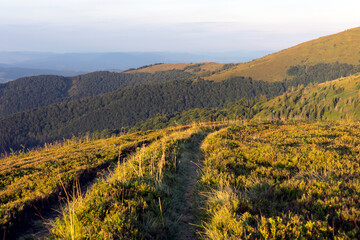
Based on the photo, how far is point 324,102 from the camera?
88.7m

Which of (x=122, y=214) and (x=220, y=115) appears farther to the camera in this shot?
(x=220, y=115)

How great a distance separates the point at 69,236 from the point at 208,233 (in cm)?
285

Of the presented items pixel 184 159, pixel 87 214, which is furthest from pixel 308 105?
pixel 87 214

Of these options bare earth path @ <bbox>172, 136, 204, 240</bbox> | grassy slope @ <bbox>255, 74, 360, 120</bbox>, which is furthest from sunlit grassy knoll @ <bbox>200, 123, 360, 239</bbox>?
grassy slope @ <bbox>255, 74, 360, 120</bbox>

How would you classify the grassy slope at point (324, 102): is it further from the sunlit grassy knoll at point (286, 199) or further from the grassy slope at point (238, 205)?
the grassy slope at point (238, 205)

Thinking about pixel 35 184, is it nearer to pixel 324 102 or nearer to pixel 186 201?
pixel 186 201

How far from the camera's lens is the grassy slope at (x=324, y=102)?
3099 inches

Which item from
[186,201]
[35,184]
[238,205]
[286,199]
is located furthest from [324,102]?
[35,184]

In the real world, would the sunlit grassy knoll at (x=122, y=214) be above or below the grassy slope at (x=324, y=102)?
above

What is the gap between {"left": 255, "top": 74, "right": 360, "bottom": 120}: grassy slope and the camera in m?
78.7

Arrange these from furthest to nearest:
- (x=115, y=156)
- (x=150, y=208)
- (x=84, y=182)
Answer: (x=115, y=156), (x=84, y=182), (x=150, y=208)

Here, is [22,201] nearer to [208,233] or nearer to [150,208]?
[150,208]

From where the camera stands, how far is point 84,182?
29.3ft

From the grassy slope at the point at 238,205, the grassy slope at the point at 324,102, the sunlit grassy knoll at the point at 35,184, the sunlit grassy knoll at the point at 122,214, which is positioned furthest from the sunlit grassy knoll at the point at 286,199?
the grassy slope at the point at 324,102
